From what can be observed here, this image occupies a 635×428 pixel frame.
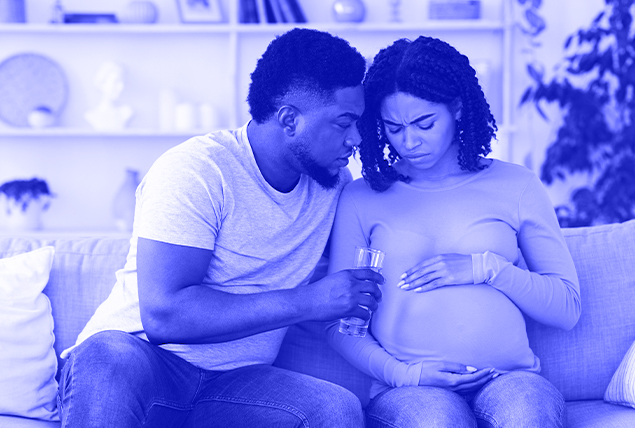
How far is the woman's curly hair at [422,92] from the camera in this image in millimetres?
1496

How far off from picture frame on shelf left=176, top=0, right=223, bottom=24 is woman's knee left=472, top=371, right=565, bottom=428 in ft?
8.50

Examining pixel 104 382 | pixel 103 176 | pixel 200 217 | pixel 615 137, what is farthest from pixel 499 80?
pixel 104 382

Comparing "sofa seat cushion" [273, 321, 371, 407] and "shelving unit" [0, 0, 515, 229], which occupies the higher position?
"shelving unit" [0, 0, 515, 229]

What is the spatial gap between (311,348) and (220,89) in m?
2.25

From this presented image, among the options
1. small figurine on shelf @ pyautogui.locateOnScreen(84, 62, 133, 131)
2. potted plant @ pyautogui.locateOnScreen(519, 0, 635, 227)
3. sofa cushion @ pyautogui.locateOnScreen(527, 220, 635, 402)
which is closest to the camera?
sofa cushion @ pyautogui.locateOnScreen(527, 220, 635, 402)

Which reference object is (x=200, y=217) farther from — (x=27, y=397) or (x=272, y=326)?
(x=27, y=397)

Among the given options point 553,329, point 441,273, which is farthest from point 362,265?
point 553,329

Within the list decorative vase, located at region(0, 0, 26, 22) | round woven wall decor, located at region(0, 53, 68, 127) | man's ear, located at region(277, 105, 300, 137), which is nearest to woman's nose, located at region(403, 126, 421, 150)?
man's ear, located at region(277, 105, 300, 137)

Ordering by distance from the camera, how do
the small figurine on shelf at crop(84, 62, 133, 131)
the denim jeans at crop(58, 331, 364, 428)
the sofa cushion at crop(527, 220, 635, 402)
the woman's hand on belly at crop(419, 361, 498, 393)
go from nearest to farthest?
the denim jeans at crop(58, 331, 364, 428), the woman's hand on belly at crop(419, 361, 498, 393), the sofa cushion at crop(527, 220, 635, 402), the small figurine on shelf at crop(84, 62, 133, 131)

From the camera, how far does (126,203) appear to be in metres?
3.35

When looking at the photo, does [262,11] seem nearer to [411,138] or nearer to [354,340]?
[411,138]

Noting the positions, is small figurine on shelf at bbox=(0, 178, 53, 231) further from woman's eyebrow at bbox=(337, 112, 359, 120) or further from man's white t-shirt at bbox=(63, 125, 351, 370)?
woman's eyebrow at bbox=(337, 112, 359, 120)

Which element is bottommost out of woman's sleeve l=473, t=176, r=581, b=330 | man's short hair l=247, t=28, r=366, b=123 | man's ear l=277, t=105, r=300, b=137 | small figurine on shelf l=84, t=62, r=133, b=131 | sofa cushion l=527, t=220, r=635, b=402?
sofa cushion l=527, t=220, r=635, b=402

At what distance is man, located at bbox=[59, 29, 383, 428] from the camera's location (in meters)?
1.25
